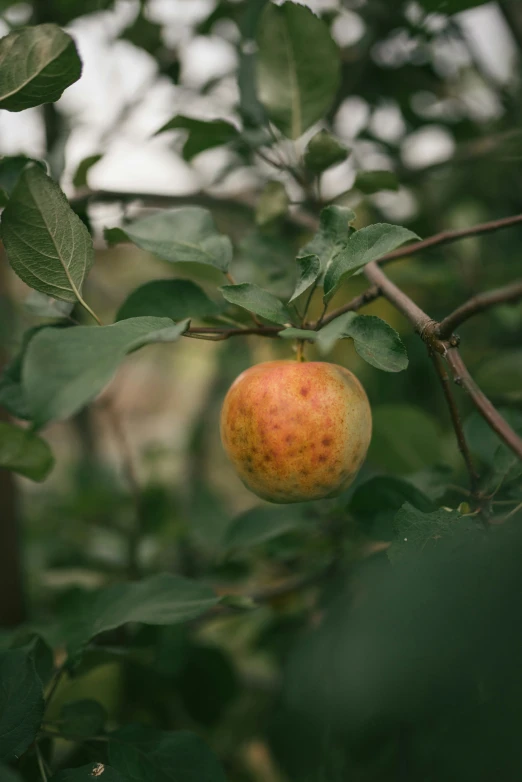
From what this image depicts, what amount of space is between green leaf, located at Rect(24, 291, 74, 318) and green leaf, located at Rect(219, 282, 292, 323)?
0.19 meters

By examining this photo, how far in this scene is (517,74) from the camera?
4.38ft

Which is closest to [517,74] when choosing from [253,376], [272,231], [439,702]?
[272,231]

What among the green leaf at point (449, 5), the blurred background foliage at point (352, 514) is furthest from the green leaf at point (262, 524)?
the green leaf at point (449, 5)

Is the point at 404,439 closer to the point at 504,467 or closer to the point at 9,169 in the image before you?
the point at 504,467

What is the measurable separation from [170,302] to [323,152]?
26cm

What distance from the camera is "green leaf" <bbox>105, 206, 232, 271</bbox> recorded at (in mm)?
585

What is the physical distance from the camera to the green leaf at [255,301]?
0.49m

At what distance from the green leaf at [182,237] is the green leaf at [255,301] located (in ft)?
0.31

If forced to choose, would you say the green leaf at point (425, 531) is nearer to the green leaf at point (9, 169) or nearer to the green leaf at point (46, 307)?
the green leaf at point (46, 307)

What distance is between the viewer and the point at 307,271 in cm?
51

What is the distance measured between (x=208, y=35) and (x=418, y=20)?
488 millimetres

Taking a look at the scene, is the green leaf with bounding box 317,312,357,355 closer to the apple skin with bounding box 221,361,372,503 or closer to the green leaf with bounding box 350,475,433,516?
the apple skin with bounding box 221,361,372,503

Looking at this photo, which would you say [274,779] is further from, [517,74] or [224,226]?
[517,74]

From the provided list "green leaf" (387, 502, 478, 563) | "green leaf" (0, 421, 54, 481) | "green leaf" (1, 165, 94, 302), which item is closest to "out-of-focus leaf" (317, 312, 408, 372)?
"green leaf" (387, 502, 478, 563)
